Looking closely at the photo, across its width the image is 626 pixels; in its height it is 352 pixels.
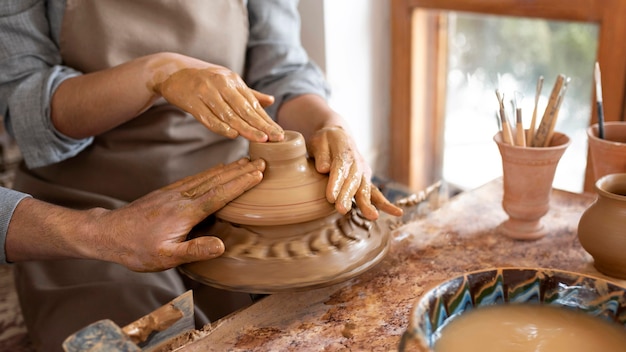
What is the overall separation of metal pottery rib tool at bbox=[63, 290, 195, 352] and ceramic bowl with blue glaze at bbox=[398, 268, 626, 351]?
0.36 metres

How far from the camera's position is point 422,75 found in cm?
266

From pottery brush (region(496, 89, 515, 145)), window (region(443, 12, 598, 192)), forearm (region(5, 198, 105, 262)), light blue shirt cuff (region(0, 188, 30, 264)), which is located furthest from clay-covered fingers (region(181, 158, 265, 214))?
window (region(443, 12, 598, 192))

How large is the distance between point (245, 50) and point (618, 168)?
0.99m

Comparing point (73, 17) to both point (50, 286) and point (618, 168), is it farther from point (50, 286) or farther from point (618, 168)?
point (618, 168)

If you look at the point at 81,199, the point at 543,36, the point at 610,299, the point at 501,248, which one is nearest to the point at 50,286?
the point at 81,199

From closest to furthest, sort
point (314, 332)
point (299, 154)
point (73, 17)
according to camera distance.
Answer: point (314, 332), point (299, 154), point (73, 17)

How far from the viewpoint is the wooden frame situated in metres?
2.11

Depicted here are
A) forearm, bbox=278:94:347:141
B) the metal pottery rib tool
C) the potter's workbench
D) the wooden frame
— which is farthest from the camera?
the wooden frame

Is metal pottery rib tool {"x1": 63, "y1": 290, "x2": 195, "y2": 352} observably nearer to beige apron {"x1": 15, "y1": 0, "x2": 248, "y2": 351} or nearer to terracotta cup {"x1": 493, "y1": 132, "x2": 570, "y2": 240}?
beige apron {"x1": 15, "y1": 0, "x2": 248, "y2": 351}

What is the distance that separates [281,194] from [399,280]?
283mm

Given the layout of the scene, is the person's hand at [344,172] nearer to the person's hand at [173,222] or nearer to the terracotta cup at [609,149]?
the person's hand at [173,222]

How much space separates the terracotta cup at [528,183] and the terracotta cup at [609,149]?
8 centimetres

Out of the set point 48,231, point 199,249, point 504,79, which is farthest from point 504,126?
point 504,79

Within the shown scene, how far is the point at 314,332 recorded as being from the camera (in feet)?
3.40
